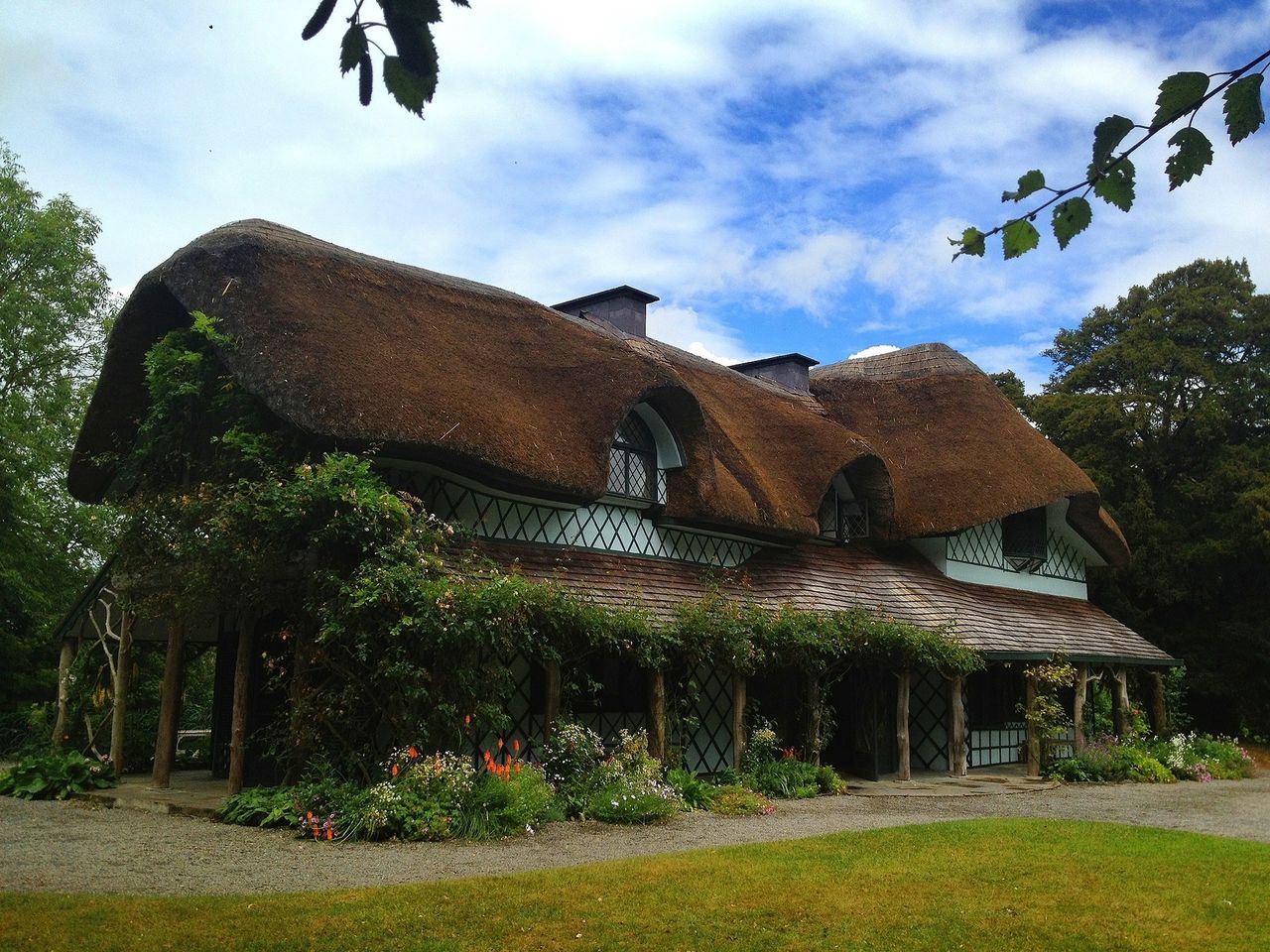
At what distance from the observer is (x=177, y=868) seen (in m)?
7.55

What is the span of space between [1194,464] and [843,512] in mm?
12339

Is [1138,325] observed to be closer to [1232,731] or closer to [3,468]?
[1232,731]

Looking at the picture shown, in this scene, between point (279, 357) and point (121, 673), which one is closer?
point (279, 357)

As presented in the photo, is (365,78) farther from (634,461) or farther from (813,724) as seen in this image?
(813,724)

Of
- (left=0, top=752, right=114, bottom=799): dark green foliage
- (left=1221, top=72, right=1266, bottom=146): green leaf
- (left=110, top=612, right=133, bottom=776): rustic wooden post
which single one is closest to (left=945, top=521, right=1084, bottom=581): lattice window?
(left=110, top=612, right=133, bottom=776): rustic wooden post

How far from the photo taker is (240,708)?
11211mm

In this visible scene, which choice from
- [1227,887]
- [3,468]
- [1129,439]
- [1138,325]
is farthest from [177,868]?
[1138,325]

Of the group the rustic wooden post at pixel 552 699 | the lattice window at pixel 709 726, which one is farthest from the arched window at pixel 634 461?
the rustic wooden post at pixel 552 699

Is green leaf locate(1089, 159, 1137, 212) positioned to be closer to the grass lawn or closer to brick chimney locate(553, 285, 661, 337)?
the grass lawn

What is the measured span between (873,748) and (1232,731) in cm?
1478

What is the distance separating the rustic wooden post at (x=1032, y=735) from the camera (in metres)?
16.7

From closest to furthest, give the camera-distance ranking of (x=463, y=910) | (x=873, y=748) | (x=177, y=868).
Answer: (x=463, y=910), (x=177, y=868), (x=873, y=748)

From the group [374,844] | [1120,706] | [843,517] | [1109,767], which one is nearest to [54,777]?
[374,844]

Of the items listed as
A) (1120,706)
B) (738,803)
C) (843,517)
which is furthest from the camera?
(1120,706)
